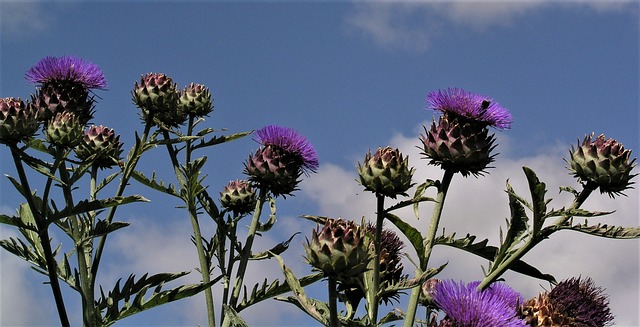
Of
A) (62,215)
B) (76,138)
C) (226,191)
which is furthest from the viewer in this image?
(226,191)

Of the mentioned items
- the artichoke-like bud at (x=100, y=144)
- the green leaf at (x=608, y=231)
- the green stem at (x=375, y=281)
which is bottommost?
the green stem at (x=375, y=281)

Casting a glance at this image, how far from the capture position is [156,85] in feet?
12.0

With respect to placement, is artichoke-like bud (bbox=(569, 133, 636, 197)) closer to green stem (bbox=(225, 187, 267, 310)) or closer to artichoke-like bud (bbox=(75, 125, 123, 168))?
green stem (bbox=(225, 187, 267, 310))

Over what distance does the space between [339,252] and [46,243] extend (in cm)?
142

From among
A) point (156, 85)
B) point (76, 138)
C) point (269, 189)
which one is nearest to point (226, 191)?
point (269, 189)

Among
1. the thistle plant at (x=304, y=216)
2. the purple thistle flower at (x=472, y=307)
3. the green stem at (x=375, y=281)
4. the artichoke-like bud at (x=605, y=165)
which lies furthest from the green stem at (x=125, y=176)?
the artichoke-like bud at (x=605, y=165)

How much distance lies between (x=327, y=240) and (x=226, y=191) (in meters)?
1.98

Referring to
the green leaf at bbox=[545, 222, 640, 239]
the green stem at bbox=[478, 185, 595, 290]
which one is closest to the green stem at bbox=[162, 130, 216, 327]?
the green stem at bbox=[478, 185, 595, 290]

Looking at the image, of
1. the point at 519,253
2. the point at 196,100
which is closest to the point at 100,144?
the point at 196,100

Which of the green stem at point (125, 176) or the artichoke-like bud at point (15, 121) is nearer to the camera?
the artichoke-like bud at point (15, 121)

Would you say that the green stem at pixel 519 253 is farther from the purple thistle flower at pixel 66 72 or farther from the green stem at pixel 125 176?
the purple thistle flower at pixel 66 72

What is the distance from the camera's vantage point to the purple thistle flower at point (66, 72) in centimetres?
379

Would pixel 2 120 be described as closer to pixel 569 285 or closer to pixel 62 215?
pixel 62 215

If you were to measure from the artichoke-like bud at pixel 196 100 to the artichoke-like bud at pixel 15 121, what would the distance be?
38.3 inches
